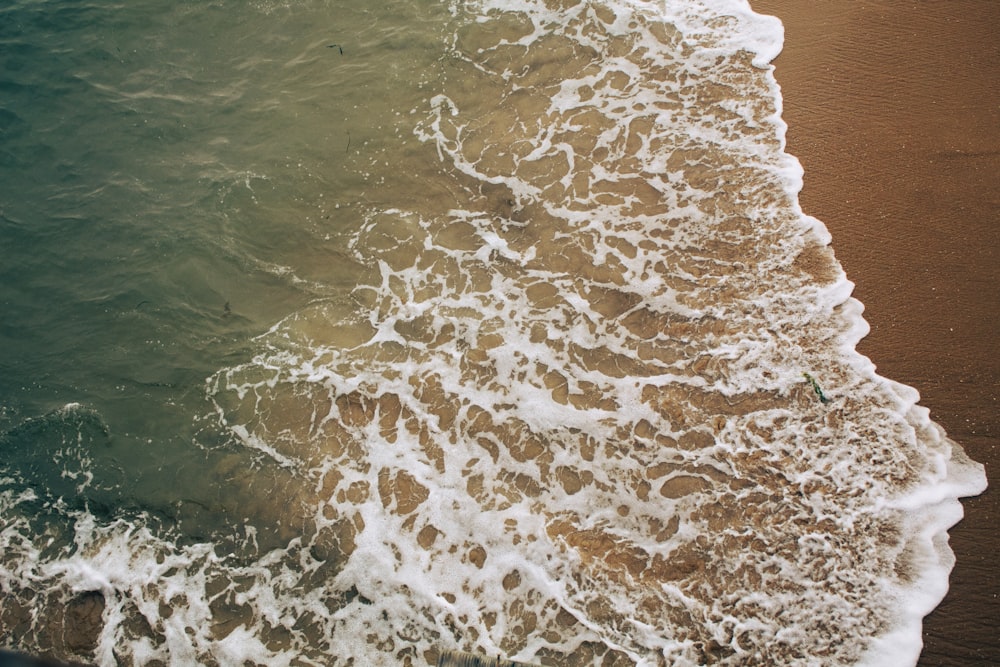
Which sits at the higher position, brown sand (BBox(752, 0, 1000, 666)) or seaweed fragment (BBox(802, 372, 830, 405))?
brown sand (BBox(752, 0, 1000, 666))

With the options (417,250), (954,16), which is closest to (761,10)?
(954,16)

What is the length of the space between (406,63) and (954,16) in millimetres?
7393

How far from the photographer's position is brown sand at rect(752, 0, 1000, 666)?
4897mm

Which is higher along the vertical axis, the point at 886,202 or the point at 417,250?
the point at 886,202

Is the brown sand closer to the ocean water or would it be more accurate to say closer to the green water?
the ocean water

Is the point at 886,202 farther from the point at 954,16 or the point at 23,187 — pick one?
the point at 23,187

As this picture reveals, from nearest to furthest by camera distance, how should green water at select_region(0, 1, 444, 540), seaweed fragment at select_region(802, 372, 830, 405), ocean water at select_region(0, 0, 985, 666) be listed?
1. ocean water at select_region(0, 0, 985, 666)
2. seaweed fragment at select_region(802, 372, 830, 405)
3. green water at select_region(0, 1, 444, 540)

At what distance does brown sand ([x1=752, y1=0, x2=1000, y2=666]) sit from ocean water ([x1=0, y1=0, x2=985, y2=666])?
0.22m

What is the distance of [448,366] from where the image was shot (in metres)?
6.34

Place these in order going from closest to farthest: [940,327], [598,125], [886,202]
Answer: [940,327]
[886,202]
[598,125]

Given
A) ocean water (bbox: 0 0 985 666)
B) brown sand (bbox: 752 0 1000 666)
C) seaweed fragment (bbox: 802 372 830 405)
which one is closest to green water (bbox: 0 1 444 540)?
ocean water (bbox: 0 0 985 666)

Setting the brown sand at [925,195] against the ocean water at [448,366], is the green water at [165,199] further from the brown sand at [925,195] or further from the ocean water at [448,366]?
the brown sand at [925,195]

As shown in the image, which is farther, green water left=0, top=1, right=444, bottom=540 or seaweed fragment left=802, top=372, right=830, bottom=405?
green water left=0, top=1, right=444, bottom=540

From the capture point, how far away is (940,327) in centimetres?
565
